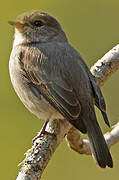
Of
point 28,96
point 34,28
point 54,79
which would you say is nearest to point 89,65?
point 34,28

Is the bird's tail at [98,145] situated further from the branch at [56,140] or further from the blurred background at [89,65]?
the blurred background at [89,65]

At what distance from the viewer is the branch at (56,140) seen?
4941 millimetres

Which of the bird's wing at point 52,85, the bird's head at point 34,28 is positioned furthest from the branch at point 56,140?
the bird's head at point 34,28

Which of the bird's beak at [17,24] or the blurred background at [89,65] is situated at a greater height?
the bird's beak at [17,24]

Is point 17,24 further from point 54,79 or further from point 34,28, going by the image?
point 54,79

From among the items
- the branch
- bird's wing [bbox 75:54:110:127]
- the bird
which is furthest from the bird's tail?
the branch

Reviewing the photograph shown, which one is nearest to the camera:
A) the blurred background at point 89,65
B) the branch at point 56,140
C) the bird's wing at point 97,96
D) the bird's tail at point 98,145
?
the branch at point 56,140

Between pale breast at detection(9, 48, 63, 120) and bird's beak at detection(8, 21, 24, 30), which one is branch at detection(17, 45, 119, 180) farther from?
bird's beak at detection(8, 21, 24, 30)

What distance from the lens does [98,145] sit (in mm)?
5434

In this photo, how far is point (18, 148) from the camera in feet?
25.0

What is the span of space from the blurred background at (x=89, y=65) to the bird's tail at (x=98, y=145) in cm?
203

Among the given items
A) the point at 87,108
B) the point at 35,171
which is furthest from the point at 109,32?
the point at 35,171

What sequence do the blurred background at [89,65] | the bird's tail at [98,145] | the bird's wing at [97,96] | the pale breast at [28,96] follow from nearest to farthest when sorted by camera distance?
the bird's tail at [98,145], the bird's wing at [97,96], the pale breast at [28,96], the blurred background at [89,65]

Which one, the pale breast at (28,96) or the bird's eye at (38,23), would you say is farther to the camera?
the bird's eye at (38,23)
